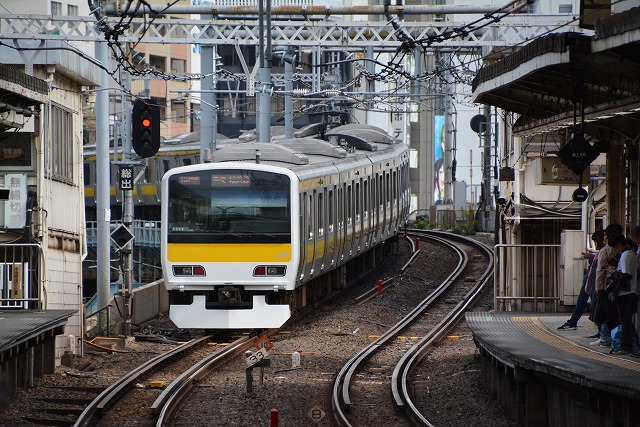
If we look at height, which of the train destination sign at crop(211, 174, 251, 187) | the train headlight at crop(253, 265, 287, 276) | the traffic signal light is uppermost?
the traffic signal light

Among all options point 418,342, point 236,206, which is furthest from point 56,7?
point 418,342

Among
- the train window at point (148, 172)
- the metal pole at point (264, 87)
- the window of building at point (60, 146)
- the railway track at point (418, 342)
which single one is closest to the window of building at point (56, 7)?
the train window at point (148, 172)

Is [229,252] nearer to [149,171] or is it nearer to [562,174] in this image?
[562,174]

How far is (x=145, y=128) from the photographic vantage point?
1866cm

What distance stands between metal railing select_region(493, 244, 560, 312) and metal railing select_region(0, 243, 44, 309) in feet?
18.9

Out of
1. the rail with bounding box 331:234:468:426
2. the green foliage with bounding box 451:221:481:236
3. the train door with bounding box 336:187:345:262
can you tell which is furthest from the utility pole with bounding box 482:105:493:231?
the train door with bounding box 336:187:345:262

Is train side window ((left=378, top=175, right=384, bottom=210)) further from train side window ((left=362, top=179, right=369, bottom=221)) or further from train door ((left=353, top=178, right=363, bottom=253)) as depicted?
train door ((left=353, top=178, right=363, bottom=253))

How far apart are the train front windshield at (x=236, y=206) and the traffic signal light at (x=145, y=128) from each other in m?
1.49

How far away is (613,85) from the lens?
11.4 m

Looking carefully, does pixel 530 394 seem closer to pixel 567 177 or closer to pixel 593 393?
pixel 593 393

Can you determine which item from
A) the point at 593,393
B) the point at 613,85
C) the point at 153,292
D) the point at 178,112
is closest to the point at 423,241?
the point at 153,292

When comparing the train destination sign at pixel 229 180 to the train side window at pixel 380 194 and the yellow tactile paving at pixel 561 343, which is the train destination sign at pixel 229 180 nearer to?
the yellow tactile paving at pixel 561 343

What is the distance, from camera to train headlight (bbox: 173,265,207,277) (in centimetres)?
1739

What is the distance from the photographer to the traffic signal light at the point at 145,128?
18.6 meters
